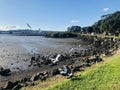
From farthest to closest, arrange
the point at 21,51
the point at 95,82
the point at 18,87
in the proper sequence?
the point at 21,51, the point at 18,87, the point at 95,82

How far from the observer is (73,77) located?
2284 cm

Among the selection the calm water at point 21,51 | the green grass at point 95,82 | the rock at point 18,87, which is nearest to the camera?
the green grass at point 95,82

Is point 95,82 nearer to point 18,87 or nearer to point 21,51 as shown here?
point 18,87

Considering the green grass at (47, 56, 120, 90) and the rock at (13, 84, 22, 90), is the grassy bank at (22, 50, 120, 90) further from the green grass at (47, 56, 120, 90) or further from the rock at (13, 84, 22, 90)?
the rock at (13, 84, 22, 90)

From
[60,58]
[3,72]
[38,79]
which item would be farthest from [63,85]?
[60,58]

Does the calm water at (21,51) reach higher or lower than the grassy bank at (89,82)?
lower

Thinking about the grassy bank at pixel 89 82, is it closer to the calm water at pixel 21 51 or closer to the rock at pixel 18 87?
the rock at pixel 18 87

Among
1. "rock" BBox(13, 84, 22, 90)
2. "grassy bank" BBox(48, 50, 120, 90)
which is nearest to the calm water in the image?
"rock" BBox(13, 84, 22, 90)

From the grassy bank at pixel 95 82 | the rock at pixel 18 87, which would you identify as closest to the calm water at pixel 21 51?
the rock at pixel 18 87

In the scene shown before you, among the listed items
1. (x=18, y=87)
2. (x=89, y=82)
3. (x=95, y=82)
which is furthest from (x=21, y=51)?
(x=95, y=82)

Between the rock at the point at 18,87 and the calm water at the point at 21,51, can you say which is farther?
the calm water at the point at 21,51

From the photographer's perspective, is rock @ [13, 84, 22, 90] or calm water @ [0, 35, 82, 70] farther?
calm water @ [0, 35, 82, 70]

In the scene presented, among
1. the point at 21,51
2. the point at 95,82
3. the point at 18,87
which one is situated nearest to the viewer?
the point at 95,82


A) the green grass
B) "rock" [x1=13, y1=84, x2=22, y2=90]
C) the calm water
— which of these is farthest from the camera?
the calm water
